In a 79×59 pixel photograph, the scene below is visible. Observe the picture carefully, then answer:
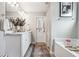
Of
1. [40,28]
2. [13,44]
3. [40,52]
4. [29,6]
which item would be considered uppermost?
[29,6]

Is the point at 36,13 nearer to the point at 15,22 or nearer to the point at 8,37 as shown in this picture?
the point at 15,22

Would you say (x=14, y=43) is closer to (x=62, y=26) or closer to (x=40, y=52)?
(x=40, y=52)

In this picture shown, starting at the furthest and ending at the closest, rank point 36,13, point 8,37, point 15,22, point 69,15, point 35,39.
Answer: point 35,39
point 36,13
point 69,15
point 15,22
point 8,37

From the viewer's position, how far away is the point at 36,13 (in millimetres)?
4602

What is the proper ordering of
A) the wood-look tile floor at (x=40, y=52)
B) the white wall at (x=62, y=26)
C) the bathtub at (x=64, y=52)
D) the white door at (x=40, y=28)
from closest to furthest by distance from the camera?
1. the bathtub at (x=64, y=52)
2. the wood-look tile floor at (x=40, y=52)
3. the white wall at (x=62, y=26)
4. the white door at (x=40, y=28)

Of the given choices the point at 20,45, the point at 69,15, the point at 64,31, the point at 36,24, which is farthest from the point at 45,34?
the point at 20,45

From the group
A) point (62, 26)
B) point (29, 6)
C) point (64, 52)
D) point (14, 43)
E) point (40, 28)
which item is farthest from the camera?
point (40, 28)

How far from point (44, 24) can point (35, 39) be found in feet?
3.52

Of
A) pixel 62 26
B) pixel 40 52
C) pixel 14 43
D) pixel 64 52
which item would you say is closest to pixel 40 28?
pixel 62 26

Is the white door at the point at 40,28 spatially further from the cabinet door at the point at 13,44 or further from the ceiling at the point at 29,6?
the cabinet door at the point at 13,44

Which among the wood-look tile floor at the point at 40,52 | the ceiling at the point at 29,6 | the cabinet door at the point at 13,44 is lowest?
the wood-look tile floor at the point at 40,52

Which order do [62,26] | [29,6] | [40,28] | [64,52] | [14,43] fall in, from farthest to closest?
[40,28]
[62,26]
[29,6]
[14,43]
[64,52]

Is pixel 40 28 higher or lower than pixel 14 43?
higher

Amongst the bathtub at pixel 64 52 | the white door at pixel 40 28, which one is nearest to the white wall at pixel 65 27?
the white door at pixel 40 28
